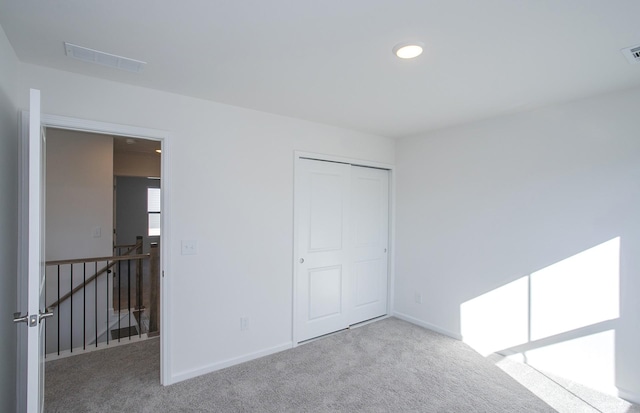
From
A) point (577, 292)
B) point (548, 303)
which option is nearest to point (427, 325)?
point (548, 303)

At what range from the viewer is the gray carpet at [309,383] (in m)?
2.33

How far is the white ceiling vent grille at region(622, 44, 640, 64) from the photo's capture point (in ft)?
6.02

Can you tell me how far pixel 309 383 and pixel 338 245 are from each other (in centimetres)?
160

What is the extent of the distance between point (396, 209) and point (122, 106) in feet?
11.1

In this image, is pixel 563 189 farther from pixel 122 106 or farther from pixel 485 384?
pixel 122 106

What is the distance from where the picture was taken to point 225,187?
2.90 m

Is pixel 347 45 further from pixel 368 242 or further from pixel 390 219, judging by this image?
pixel 390 219

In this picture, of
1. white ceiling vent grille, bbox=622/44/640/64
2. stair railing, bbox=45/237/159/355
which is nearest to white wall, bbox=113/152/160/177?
stair railing, bbox=45/237/159/355

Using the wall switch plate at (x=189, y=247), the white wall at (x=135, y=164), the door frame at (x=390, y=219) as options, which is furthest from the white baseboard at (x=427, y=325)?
the white wall at (x=135, y=164)

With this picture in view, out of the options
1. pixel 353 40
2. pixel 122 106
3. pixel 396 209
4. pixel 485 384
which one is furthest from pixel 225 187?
pixel 485 384

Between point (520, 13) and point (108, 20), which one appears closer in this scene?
point (520, 13)

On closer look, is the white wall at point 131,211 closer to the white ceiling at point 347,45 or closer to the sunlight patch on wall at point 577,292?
the white ceiling at point 347,45

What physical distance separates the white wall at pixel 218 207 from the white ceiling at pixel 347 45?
19 centimetres

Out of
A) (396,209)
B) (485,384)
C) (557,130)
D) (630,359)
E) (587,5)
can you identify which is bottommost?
(485,384)
